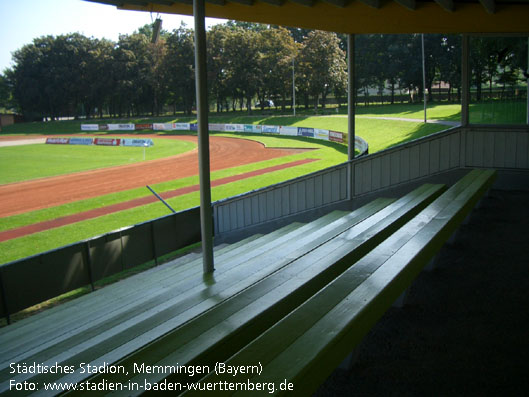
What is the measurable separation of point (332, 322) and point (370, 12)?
6784 millimetres

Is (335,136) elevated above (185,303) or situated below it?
above

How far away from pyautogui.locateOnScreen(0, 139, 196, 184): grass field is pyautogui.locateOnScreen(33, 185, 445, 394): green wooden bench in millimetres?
26871

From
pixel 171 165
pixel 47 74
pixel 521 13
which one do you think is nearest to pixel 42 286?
pixel 521 13

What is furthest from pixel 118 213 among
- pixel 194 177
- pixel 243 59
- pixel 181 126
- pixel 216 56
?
pixel 216 56

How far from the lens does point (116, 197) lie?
21344 millimetres

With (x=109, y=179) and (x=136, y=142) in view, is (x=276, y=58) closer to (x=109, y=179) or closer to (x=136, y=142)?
(x=136, y=142)

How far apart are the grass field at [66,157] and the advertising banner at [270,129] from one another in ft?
27.3

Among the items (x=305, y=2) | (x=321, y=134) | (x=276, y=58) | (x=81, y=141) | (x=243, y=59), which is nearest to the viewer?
(x=305, y=2)

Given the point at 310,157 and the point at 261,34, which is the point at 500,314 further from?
the point at 261,34

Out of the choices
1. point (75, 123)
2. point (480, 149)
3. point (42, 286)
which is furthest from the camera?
point (75, 123)

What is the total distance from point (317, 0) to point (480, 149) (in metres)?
5.30

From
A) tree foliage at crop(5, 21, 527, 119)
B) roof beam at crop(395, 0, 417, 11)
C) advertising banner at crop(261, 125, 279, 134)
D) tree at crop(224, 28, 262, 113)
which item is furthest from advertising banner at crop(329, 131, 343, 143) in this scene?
roof beam at crop(395, 0, 417, 11)

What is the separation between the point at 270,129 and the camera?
48000 millimetres

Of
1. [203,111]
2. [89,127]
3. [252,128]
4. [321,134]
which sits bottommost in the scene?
[321,134]
